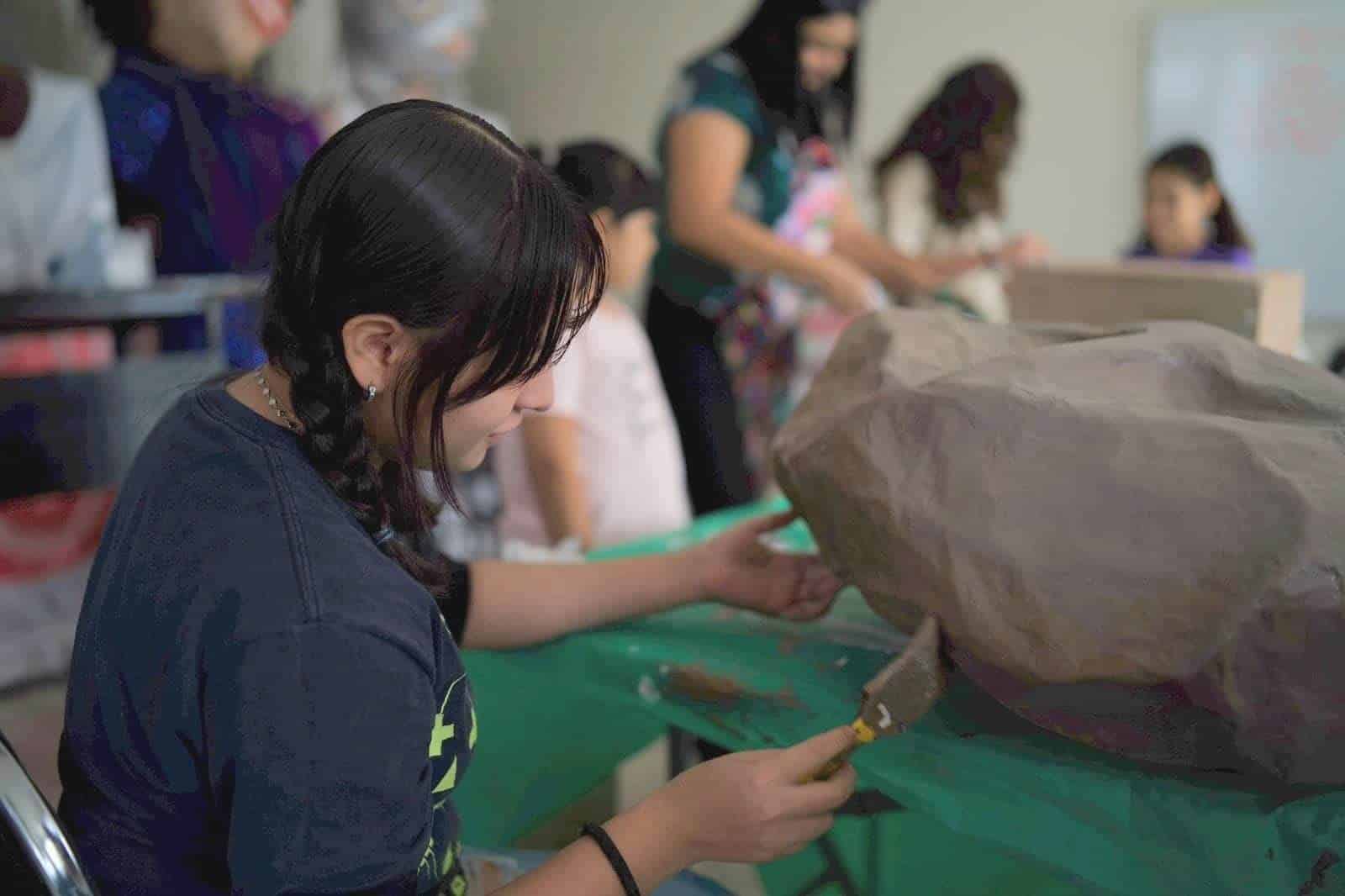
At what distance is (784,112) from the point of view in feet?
5.26

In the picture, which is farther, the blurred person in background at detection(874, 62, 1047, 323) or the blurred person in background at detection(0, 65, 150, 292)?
the blurred person in background at detection(874, 62, 1047, 323)

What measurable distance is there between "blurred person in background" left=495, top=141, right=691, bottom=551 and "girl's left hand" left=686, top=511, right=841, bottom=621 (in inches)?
21.1

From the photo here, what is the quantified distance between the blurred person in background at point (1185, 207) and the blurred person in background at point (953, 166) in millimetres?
371

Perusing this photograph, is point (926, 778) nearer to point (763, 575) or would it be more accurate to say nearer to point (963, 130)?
point (763, 575)

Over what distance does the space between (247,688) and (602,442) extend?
1.04 m

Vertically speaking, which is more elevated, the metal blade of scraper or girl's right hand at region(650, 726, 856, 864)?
the metal blade of scraper

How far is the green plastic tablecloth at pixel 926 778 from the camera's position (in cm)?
53

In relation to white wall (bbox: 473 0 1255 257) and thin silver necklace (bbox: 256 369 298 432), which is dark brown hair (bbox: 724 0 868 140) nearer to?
thin silver necklace (bbox: 256 369 298 432)

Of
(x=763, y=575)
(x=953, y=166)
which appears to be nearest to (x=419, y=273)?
(x=763, y=575)

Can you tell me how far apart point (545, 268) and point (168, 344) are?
1.67 meters

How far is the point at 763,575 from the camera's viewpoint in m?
0.84

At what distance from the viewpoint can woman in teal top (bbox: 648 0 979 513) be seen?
5.07 feet

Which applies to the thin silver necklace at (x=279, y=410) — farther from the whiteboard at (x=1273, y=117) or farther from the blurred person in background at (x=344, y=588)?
the whiteboard at (x=1273, y=117)

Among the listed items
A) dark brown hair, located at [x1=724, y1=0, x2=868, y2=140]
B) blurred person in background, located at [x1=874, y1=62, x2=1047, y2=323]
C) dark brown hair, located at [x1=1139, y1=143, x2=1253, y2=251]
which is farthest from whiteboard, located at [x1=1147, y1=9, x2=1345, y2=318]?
dark brown hair, located at [x1=724, y1=0, x2=868, y2=140]
